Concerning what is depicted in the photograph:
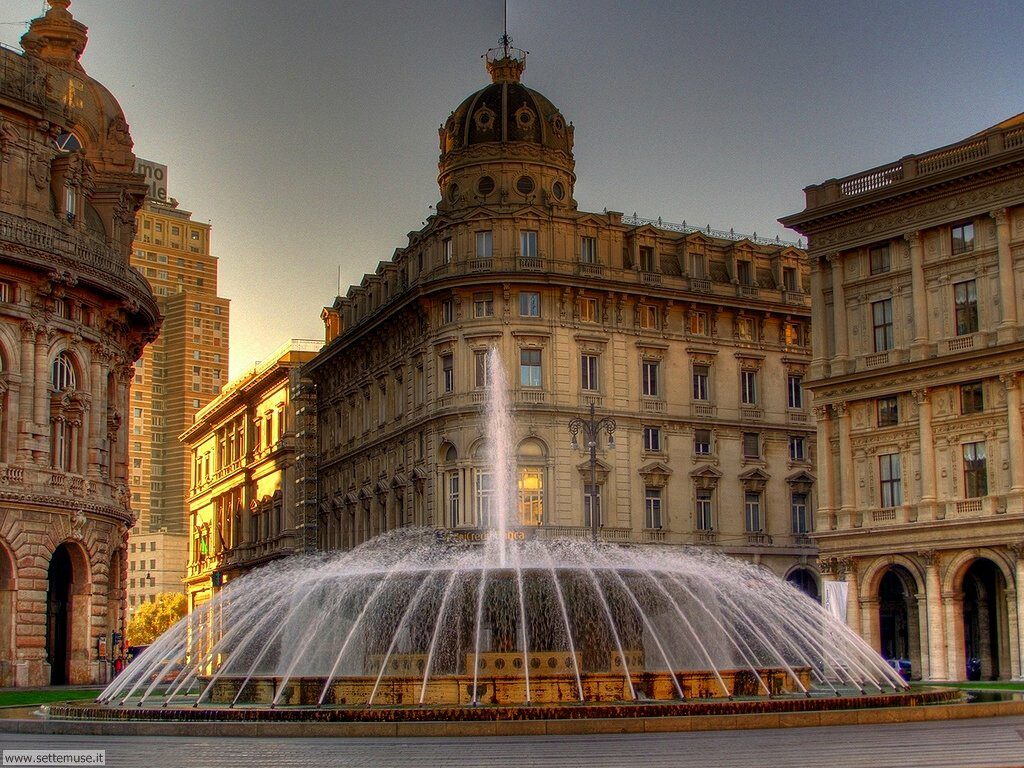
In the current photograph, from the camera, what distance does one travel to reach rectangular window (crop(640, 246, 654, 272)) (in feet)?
216

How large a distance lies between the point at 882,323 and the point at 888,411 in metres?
3.14

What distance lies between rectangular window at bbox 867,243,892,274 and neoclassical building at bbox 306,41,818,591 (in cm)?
1283

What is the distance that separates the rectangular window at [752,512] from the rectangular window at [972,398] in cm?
1809

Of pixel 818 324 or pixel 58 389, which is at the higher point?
pixel 818 324

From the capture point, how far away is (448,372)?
62.8 meters

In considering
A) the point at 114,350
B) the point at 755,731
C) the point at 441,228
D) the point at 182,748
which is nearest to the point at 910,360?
the point at 441,228

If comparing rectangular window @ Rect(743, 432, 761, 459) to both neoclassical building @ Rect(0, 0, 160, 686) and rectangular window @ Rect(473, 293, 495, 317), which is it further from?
neoclassical building @ Rect(0, 0, 160, 686)

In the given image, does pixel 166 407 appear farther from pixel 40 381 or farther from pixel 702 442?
pixel 40 381

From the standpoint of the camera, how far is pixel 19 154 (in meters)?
51.2

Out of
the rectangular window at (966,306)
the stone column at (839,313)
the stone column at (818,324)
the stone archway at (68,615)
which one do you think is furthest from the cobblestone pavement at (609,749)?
the stone column at (818,324)

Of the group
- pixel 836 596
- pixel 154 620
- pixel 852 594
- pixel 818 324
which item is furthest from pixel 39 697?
pixel 154 620

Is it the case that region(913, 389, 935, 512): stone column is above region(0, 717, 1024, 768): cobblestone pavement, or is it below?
above

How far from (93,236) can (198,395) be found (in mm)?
118417

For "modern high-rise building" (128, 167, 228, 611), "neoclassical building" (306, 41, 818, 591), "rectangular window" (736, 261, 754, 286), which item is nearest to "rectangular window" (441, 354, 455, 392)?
"neoclassical building" (306, 41, 818, 591)
